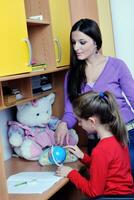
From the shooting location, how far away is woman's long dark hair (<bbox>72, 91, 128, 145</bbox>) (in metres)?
1.65

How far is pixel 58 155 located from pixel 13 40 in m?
0.66

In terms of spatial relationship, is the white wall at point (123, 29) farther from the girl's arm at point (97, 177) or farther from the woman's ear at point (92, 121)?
the girl's arm at point (97, 177)

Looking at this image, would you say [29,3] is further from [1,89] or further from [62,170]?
[62,170]

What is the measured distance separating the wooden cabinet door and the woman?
11cm

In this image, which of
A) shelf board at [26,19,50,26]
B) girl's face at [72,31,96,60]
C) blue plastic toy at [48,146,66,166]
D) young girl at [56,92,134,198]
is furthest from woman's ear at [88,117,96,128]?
shelf board at [26,19,50,26]

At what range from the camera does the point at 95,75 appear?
204 cm

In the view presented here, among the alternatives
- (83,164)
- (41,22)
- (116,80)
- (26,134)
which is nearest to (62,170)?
(83,164)

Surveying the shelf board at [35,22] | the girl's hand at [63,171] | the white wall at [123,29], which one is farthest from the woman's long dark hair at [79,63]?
the white wall at [123,29]

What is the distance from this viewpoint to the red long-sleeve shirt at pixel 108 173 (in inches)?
62.0

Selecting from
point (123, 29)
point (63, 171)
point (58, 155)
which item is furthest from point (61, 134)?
point (123, 29)

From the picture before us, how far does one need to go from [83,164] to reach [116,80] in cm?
52

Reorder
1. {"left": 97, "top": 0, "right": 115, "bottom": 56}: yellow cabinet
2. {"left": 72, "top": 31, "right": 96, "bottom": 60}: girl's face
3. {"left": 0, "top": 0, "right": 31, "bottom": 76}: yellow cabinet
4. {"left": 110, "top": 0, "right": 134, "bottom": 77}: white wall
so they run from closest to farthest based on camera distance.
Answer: {"left": 0, "top": 0, "right": 31, "bottom": 76}: yellow cabinet
{"left": 72, "top": 31, "right": 96, "bottom": 60}: girl's face
{"left": 97, "top": 0, "right": 115, "bottom": 56}: yellow cabinet
{"left": 110, "top": 0, "right": 134, "bottom": 77}: white wall

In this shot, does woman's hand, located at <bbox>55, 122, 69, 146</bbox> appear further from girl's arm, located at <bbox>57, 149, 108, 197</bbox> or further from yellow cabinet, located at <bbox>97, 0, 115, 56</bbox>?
yellow cabinet, located at <bbox>97, 0, 115, 56</bbox>

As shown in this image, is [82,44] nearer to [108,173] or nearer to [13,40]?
[13,40]
